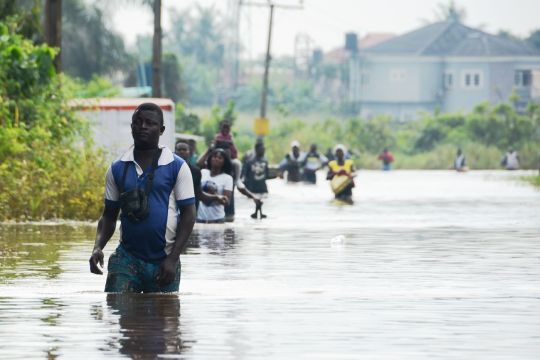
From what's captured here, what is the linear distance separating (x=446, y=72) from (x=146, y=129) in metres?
132

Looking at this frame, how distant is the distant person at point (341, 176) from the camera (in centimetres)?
4162

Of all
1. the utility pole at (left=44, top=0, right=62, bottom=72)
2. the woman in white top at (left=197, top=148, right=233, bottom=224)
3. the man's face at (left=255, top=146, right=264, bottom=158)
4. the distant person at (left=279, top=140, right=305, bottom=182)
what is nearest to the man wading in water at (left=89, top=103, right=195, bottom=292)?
the woman in white top at (left=197, top=148, right=233, bottom=224)

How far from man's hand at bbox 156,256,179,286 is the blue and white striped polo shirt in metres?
0.13

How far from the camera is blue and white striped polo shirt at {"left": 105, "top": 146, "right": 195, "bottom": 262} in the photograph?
12.5 meters

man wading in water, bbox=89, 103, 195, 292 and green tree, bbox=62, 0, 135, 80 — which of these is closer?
man wading in water, bbox=89, 103, 195, 292

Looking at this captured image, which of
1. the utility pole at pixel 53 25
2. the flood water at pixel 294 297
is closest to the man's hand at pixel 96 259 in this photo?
the flood water at pixel 294 297

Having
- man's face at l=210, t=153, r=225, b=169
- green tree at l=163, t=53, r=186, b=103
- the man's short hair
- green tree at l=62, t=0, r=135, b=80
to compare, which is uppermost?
green tree at l=62, t=0, r=135, b=80

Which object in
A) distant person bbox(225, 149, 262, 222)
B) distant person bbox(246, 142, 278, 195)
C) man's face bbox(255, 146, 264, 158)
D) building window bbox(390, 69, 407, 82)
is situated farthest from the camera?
building window bbox(390, 69, 407, 82)

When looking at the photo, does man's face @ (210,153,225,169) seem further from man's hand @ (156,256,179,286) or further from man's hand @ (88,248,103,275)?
man's hand @ (156,256,179,286)

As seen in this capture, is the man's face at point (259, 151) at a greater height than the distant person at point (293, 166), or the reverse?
the man's face at point (259, 151)

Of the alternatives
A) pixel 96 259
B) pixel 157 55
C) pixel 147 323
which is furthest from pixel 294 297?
pixel 157 55

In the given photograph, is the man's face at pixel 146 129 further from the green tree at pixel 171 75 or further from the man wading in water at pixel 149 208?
the green tree at pixel 171 75

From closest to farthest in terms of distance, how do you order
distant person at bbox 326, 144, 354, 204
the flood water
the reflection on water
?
the reflection on water, the flood water, distant person at bbox 326, 144, 354, 204

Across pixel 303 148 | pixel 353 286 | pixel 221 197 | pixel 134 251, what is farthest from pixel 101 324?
pixel 303 148
